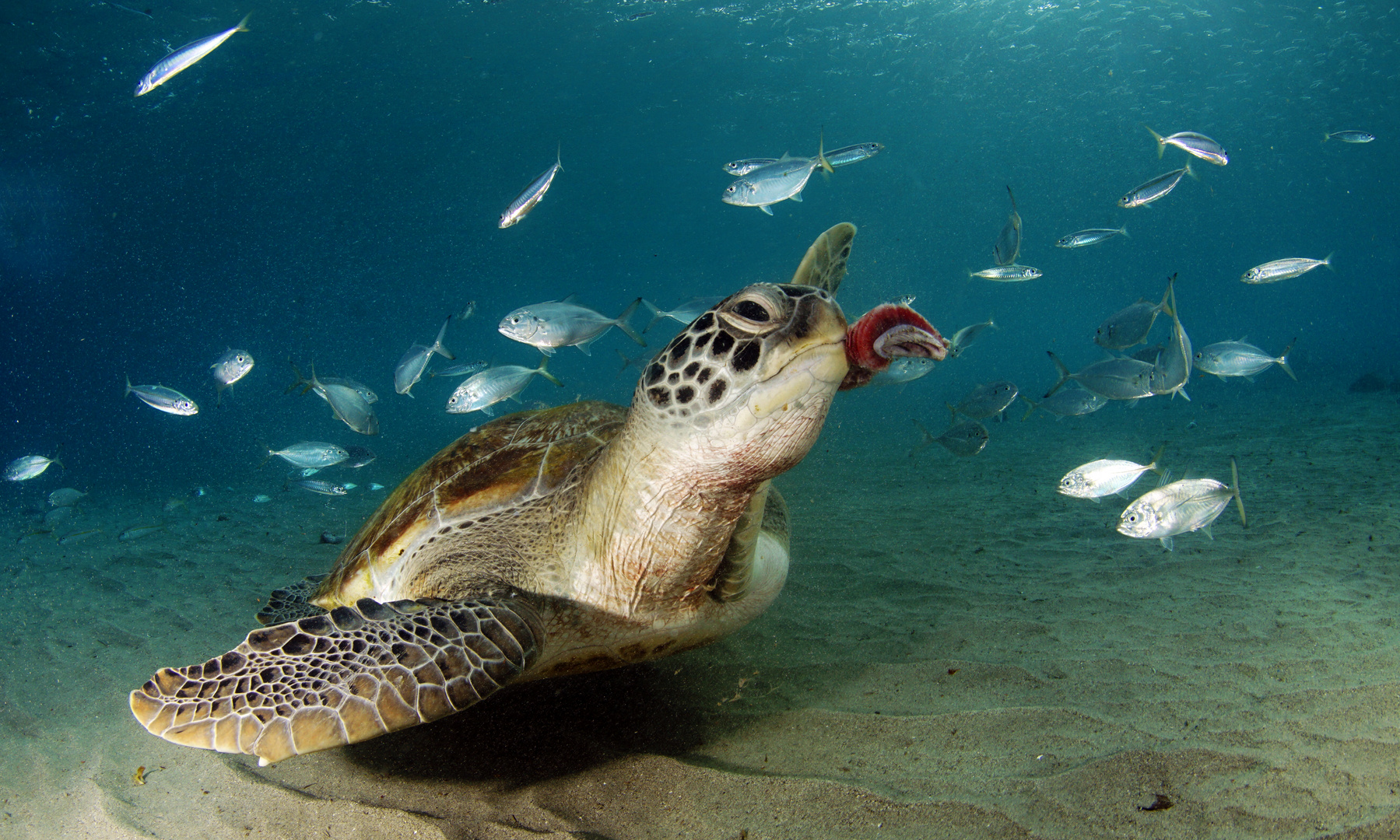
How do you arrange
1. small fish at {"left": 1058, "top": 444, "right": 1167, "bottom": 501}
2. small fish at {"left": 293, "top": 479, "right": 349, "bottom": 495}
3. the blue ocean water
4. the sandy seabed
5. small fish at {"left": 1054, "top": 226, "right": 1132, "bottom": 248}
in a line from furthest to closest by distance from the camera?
the blue ocean water → small fish at {"left": 293, "top": 479, "right": 349, "bottom": 495} → small fish at {"left": 1054, "top": 226, "right": 1132, "bottom": 248} → small fish at {"left": 1058, "top": 444, "right": 1167, "bottom": 501} → the sandy seabed

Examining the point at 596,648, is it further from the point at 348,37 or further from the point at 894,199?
the point at 894,199

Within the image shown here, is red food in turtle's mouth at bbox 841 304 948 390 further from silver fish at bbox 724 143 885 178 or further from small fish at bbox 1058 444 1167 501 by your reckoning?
silver fish at bbox 724 143 885 178

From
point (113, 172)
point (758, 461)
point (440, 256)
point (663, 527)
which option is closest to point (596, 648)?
point (663, 527)

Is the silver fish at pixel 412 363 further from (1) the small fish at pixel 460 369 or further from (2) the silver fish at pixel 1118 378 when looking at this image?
(2) the silver fish at pixel 1118 378

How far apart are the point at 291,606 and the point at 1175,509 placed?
13.4 feet

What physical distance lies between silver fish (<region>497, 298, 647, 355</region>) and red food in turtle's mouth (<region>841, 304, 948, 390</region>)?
2.97 meters

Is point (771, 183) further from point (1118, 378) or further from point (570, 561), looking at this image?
point (570, 561)

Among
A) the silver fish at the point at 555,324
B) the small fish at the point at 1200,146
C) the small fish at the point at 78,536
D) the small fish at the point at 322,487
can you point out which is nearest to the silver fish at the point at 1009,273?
the small fish at the point at 1200,146

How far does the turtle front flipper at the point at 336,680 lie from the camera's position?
4.23 feet

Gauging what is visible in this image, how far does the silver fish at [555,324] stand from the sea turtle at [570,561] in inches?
73.8

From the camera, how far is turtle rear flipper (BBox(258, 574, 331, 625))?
264 cm

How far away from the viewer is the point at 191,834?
1.58m

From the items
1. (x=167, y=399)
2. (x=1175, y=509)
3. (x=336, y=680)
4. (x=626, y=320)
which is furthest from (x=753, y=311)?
(x=167, y=399)

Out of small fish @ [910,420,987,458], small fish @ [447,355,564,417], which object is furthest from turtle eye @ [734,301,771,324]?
small fish @ [910,420,987,458]
